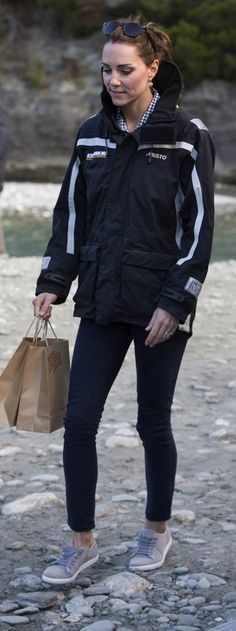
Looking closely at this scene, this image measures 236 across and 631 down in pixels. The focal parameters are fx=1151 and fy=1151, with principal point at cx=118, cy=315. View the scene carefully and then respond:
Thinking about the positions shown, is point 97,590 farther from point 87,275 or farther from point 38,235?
point 38,235

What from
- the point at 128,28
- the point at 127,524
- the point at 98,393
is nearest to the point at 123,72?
the point at 128,28

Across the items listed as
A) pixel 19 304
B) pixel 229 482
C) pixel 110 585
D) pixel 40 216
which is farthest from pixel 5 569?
pixel 40 216

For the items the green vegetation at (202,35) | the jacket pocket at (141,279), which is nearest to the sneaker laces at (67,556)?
the jacket pocket at (141,279)

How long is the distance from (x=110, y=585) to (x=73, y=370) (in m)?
0.75

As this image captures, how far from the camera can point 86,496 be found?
399cm

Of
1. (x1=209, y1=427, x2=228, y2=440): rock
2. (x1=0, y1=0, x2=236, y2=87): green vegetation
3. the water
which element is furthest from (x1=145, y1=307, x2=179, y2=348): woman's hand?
(x1=0, y1=0, x2=236, y2=87): green vegetation

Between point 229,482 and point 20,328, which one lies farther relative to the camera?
point 20,328

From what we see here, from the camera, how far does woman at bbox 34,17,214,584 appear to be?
12.4 ft

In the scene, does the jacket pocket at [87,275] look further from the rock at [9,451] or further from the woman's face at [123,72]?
the rock at [9,451]

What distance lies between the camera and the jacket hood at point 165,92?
384 centimetres

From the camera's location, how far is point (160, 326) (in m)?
3.76

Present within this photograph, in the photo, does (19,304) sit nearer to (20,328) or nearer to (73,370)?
(20,328)

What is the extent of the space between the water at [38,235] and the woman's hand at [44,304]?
11.8 m

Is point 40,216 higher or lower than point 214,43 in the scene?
lower
